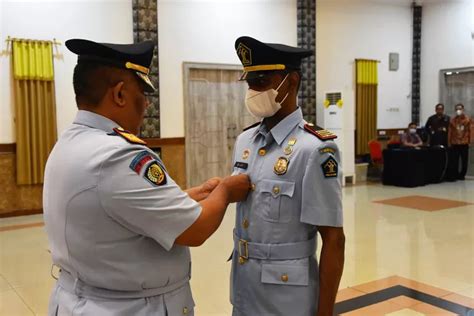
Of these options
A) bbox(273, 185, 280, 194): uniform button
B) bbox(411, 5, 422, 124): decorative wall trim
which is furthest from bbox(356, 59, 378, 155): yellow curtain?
bbox(273, 185, 280, 194): uniform button

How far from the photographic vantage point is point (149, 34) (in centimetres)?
838

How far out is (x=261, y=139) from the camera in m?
1.88

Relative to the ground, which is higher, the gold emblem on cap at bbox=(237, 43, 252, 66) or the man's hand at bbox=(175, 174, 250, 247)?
the gold emblem on cap at bbox=(237, 43, 252, 66)

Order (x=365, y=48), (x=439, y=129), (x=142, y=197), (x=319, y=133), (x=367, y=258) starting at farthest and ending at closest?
(x=365, y=48), (x=439, y=129), (x=367, y=258), (x=319, y=133), (x=142, y=197)

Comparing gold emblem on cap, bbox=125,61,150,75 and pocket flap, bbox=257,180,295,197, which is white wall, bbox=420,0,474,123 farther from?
gold emblem on cap, bbox=125,61,150,75

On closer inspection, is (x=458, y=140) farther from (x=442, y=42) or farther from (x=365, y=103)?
(x=442, y=42)

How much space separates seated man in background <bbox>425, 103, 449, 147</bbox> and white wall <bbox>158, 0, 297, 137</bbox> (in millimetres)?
4516

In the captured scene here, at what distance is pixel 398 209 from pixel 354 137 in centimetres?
362

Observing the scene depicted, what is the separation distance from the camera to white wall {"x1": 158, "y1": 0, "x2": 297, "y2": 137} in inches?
341

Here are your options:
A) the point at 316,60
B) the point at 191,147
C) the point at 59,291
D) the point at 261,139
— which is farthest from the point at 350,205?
the point at 59,291

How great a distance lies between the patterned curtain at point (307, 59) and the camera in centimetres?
1016

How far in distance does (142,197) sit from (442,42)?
12.1 meters

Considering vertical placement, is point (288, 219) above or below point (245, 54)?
below

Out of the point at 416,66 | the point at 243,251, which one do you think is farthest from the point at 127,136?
the point at 416,66
